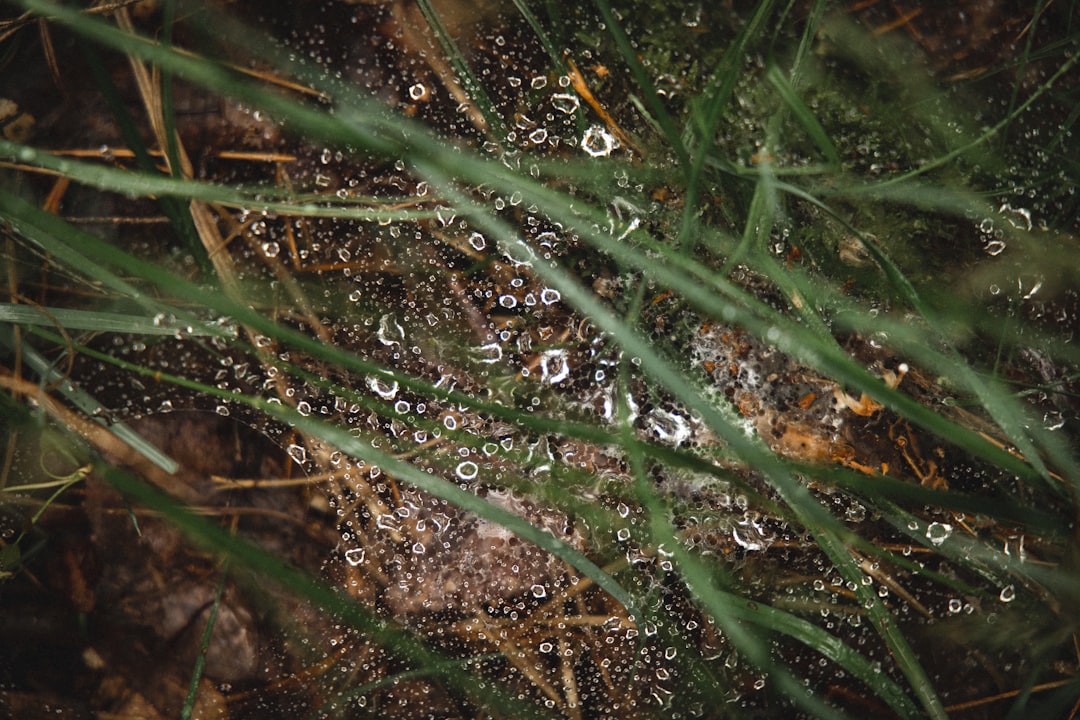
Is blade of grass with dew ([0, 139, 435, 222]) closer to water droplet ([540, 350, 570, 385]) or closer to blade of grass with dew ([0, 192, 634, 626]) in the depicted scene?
blade of grass with dew ([0, 192, 634, 626])

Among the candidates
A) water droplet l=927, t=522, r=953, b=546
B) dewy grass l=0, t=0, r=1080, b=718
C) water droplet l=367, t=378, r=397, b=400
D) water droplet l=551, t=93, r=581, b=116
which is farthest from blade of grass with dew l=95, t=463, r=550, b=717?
water droplet l=551, t=93, r=581, b=116

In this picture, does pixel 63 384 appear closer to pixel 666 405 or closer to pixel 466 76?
pixel 466 76

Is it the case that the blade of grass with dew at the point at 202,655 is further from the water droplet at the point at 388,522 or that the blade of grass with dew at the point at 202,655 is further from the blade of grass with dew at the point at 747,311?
the blade of grass with dew at the point at 747,311

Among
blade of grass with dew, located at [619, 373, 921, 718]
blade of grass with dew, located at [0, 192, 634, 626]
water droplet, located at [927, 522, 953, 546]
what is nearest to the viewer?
blade of grass with dew, located at [0, 192, 634, 626]

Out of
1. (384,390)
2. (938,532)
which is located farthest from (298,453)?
(938,532)

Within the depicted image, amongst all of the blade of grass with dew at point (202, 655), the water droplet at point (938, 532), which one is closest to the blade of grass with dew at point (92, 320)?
the blade of grass with dew at point (202, 655)

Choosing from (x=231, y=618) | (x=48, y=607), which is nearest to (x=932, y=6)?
(x=231, y=618)

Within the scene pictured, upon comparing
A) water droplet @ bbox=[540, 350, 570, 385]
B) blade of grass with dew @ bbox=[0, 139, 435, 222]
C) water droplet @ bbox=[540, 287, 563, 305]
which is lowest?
water droplet @ bbox=[540, 350, 570, 385]

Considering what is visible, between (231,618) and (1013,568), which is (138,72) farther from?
(1013,568)
